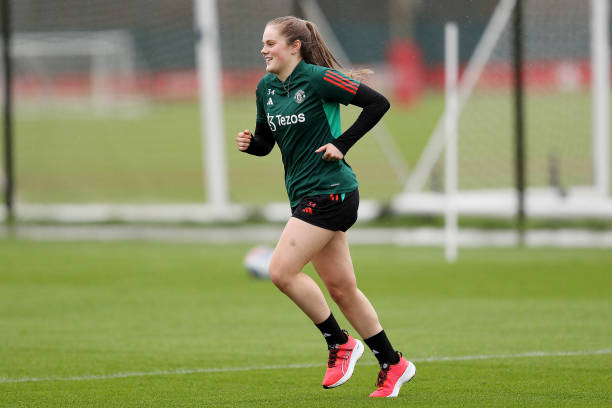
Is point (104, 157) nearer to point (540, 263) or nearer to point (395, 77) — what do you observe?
point (395, 77)

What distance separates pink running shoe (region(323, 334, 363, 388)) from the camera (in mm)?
6102

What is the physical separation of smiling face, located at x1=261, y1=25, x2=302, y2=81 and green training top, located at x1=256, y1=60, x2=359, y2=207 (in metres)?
0.05

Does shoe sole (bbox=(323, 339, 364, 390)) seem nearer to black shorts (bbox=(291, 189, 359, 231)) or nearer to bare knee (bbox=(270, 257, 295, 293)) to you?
bare knee (bbox=(270, 257, 295, 293))

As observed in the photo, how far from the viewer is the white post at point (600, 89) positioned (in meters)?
15.4

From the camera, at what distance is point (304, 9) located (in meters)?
16.3

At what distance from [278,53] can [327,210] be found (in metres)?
0.94

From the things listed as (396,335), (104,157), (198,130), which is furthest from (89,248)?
(198,130)

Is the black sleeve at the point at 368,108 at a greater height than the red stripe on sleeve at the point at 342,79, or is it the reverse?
the red stripe on sleeve at the point at 342,79

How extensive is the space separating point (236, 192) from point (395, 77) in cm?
1039

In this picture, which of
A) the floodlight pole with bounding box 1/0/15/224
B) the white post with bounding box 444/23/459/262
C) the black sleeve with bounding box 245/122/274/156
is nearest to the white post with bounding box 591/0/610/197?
the white post with bounding box 444/23/459/262

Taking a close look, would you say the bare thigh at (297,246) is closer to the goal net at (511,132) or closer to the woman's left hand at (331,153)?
the woman's left hand at (331,153)

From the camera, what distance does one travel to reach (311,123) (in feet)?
19.7

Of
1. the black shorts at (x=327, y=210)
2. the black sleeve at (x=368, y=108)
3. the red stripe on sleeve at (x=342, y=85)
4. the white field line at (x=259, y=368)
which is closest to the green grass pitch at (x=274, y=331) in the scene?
the white field line at (x=259, y=368)

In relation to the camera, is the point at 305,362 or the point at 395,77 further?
the point at 395,77
